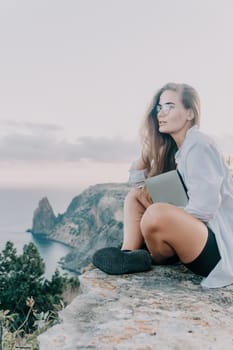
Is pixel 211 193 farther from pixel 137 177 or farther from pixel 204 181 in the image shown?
pixel 137 177

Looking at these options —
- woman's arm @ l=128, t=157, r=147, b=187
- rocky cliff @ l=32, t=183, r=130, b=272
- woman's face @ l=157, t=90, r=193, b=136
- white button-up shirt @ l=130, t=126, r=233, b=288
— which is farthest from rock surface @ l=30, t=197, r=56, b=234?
white button-up shirt @ l=130, t=126, r=233, b=288

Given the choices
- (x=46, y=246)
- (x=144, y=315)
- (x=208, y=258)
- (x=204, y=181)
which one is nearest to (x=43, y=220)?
(x=46, y=246)

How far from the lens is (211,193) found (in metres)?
2.75

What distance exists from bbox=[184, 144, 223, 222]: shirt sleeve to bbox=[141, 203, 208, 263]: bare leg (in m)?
0.07

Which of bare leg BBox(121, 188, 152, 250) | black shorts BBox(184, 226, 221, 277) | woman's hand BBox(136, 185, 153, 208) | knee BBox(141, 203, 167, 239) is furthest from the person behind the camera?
woman's hand BBox(136, 185, 153, 208)

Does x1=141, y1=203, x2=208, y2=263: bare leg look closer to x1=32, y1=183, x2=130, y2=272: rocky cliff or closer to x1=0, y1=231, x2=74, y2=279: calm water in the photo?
x1=0, y1=231, x2=74, y2=279: calm water

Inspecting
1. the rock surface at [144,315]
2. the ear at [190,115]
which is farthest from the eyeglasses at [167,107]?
the rock surface at [144,315]

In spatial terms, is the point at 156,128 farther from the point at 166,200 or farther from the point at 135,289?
the point at 135,289

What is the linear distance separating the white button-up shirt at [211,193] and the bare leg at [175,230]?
0.09 m

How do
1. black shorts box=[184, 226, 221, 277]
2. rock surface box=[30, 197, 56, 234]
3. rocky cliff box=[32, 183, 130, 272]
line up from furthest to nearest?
1. rock surface box=[30, 197, 56, 234]
2. rocky cliff box=[32, 183, 130, 272]
3. black shorts box=[184, 226, 221, 277]

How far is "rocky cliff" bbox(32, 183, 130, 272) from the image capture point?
6062 cm

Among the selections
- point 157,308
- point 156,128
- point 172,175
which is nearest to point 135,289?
point 157,308

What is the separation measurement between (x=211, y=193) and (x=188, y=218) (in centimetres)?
18

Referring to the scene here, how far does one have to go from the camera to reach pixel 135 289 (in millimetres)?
2725
